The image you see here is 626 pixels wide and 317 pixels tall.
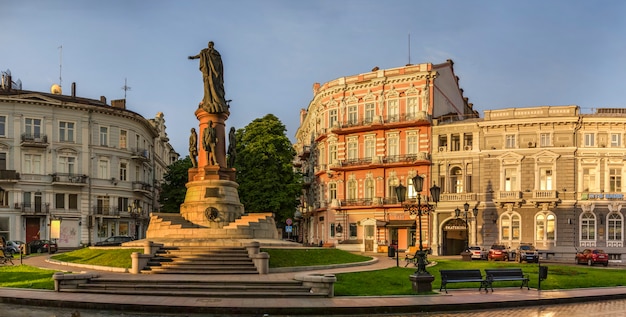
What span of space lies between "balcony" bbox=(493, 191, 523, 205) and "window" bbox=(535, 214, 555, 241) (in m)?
2.28

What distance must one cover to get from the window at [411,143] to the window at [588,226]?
53.5 feet

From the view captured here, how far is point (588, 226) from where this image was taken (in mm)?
55031

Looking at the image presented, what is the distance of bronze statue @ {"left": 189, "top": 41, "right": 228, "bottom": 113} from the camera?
36594mm

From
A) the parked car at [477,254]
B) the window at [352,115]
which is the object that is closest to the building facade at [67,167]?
the window at [352,115]

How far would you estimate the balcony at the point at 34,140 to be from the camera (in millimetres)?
59156

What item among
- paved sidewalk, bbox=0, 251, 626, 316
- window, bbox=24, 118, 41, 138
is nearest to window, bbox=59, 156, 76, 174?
window, bbox=24, 118, 41, 138

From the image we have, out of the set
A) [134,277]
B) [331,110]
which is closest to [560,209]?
[331,110]

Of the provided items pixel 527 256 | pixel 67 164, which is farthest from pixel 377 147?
pixel 67 164

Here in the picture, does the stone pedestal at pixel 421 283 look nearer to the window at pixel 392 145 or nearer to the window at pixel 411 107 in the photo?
the window at pixel 411 107

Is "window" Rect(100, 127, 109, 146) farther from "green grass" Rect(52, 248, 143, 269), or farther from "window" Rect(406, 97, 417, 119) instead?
"green grass" Rect(52, 248, 143, 269)

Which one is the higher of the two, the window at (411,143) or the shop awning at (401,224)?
the window at (411,143)

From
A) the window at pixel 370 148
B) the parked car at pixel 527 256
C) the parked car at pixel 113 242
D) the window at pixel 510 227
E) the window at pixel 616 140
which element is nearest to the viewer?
the parked car at pixel 113 242

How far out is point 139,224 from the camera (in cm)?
7081

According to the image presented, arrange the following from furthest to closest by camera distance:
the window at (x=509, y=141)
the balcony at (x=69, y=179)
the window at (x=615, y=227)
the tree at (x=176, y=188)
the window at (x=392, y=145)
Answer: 1. the tree at (x=176, y=188)
2. the window at (x=392, y=145)
3. the balcony at (x=69, y=179)
4. the window at (x=509, y=141)
5. the window at (x=615, y=227)
